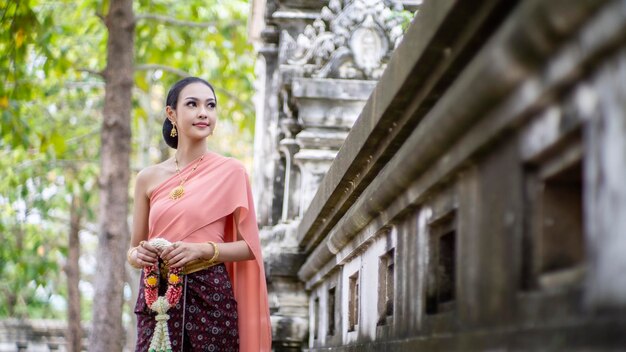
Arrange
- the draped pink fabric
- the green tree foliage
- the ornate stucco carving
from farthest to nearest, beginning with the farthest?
1. the green tree foliage
2. the ornate stucco carving
3. the draped pink fabric

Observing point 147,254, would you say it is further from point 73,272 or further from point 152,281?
point 73,272

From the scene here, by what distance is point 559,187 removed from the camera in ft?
5.20

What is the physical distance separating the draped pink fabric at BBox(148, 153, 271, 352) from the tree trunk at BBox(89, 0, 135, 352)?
133 inches

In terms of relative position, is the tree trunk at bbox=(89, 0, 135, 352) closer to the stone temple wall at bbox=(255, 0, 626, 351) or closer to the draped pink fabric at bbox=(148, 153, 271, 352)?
the draped pink fabric at bbox=(148, 153, 271, 352)

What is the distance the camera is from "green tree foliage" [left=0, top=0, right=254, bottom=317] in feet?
26.3

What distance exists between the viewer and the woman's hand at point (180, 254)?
3.85 meters

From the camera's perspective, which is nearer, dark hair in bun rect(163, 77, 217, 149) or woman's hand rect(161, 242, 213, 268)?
woman's hand rect(161, 242, 213, 268)

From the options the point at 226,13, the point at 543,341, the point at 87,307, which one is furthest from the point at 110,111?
the point at 87,307

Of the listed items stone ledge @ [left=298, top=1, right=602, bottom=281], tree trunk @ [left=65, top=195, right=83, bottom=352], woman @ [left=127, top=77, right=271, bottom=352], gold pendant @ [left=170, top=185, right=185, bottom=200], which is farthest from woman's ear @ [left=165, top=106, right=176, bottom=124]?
tree trunk @ [left=65, top=195, right=83, bottom=352]

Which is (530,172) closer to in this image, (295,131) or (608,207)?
(608,207)

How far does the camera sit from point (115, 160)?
25.3ft

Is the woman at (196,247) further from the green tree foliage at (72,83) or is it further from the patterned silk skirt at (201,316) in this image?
the green tree foliage at (72,83)

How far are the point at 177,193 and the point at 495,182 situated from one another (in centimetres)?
257

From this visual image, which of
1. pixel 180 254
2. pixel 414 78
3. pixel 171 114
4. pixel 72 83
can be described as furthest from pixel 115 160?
pixel 72 83
